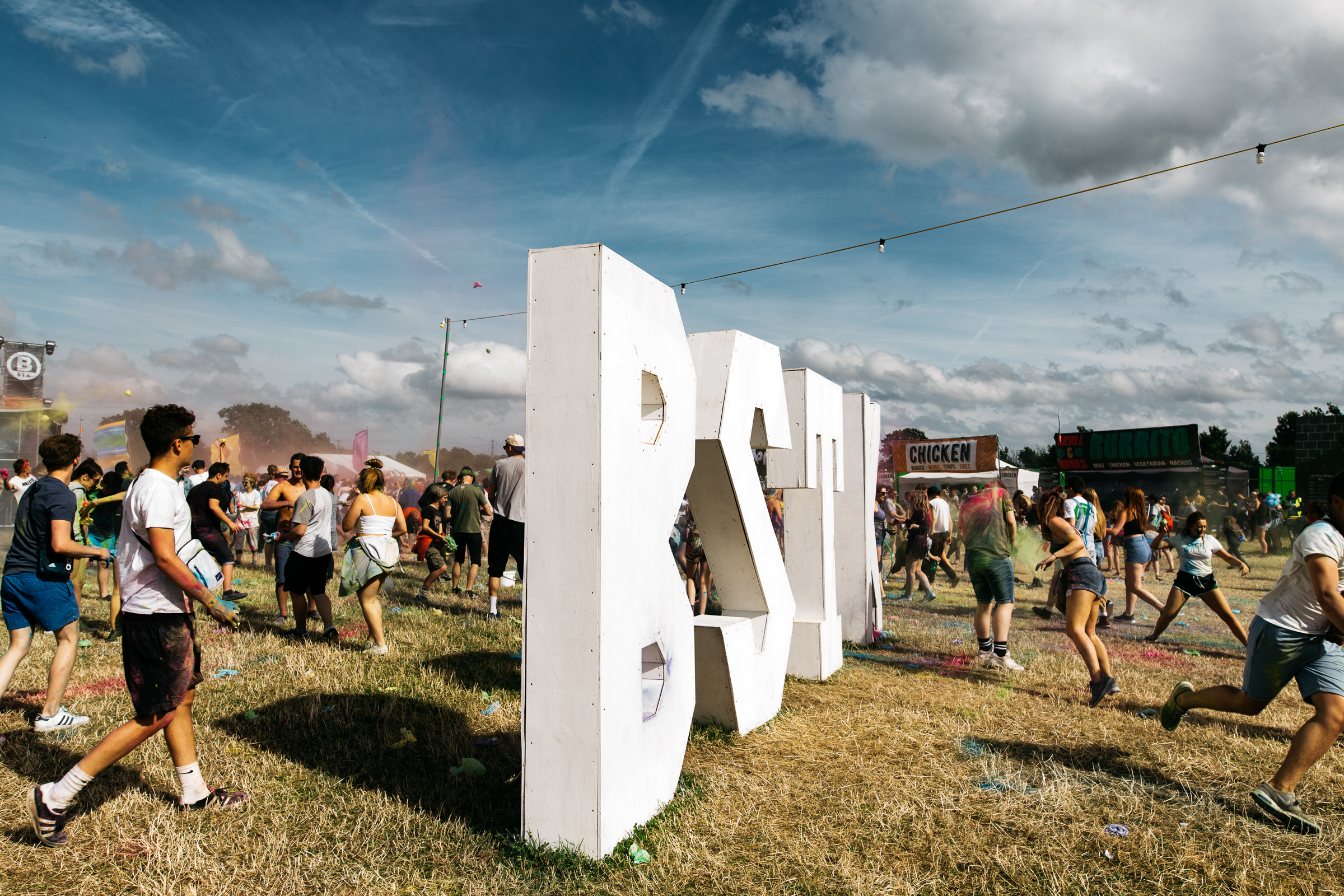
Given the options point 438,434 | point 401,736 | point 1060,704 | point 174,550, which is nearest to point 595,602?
point 174,550

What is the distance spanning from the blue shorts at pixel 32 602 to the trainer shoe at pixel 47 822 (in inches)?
63.6

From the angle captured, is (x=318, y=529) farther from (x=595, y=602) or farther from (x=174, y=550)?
(x=595, y=602)

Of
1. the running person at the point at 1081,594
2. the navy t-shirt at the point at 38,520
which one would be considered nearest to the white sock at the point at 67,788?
the navy t-shirt at the point at 38,520

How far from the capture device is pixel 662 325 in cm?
446

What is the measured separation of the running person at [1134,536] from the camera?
960 cm

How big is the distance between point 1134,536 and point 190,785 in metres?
10.4

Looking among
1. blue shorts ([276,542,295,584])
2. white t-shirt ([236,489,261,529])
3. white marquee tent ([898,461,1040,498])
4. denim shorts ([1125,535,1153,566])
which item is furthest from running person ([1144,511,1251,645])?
white marquee tent ([898,461,1040,498])

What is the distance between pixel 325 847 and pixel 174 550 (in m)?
1.60

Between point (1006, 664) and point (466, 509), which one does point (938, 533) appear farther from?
point (466, 509)

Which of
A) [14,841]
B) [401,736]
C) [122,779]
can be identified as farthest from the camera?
[401,736]

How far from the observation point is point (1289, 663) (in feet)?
13.4

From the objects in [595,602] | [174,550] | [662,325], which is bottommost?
[595,602]

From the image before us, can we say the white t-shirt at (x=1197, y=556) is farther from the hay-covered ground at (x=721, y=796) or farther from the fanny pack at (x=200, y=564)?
the fanny pack at (x=200, y=564)

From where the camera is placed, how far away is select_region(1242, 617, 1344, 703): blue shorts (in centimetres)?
396
